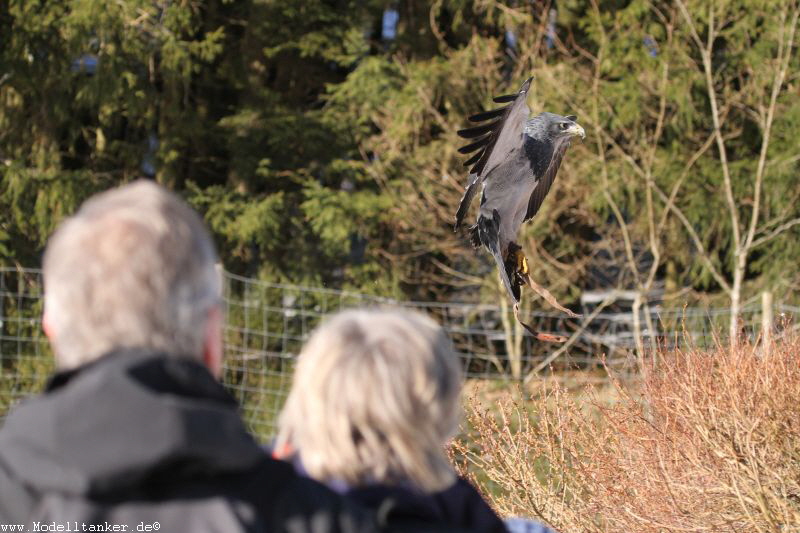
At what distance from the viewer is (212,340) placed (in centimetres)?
123

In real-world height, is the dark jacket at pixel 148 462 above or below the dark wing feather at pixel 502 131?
below

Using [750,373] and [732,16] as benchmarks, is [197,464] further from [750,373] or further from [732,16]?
[732,16]

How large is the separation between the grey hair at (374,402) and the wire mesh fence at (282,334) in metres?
6.18

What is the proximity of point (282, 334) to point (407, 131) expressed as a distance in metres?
2.22

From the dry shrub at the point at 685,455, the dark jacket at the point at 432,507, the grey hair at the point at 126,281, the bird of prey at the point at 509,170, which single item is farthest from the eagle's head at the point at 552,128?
the grey hair at the point at 126,281

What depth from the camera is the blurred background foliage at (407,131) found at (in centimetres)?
902

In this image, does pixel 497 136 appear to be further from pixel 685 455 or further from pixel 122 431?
pixel 122 431

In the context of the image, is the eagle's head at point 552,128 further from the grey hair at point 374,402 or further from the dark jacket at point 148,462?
the dark jacket at point 148,462

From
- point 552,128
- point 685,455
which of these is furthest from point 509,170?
point 685,455

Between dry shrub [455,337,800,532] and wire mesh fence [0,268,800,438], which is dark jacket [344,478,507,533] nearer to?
dry shrub [455,337,800,532]

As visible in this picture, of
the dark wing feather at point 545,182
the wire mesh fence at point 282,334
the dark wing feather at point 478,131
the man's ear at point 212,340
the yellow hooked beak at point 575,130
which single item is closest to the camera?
the man's ear at point 212,340

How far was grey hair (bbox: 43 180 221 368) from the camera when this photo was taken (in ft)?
3.74

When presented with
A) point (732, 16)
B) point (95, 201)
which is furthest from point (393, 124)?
point (95, 201)

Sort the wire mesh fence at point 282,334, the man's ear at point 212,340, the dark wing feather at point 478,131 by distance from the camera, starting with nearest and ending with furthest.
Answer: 1. the man's ear at point 212,340
2. the dark wing feather at point 478,131
3. the wire mesh fence at point 282,334
